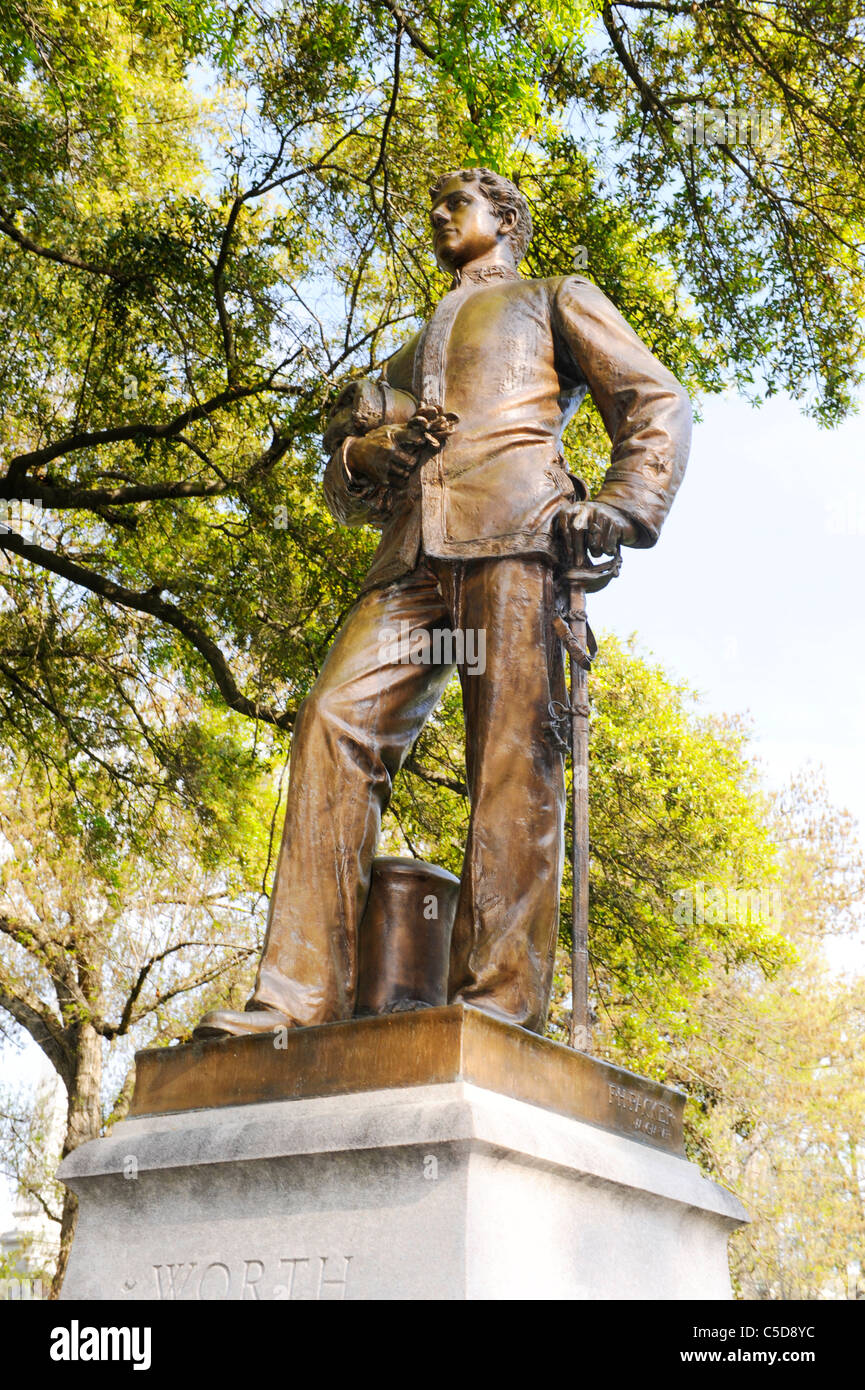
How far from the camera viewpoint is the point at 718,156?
8883 millimetres

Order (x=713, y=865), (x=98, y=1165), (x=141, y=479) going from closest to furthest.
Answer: (x=98, y=1165) < (x=141, y=479) < (x=713, y=865)

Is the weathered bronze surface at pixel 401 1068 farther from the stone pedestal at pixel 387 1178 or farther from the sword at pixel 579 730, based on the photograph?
the sword at pixel 579 730

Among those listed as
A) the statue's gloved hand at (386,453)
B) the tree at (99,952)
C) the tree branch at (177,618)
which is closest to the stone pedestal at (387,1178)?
the statue's gloved hand at (386,453)

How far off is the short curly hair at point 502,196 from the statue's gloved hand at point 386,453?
929mm

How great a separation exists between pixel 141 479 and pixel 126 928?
817cm

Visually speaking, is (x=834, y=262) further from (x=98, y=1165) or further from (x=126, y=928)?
(x=126, y=928)

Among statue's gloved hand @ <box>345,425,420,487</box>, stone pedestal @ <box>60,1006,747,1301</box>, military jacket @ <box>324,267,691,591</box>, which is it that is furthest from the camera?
statue's gloved hand @ <box>345,425,420,487</box>

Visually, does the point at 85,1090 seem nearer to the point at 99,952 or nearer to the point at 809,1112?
the point at 99,952

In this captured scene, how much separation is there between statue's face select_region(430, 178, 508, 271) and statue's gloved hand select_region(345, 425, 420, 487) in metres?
0.77

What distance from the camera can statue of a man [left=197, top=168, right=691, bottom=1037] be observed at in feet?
13.1

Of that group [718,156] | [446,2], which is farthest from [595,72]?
[446,2]

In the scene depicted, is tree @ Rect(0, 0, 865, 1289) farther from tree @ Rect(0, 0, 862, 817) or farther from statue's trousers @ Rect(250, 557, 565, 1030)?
statue's trousers @ Rect(250, 557, 565, 1030)

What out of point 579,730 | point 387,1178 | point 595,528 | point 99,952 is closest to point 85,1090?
point 99,952

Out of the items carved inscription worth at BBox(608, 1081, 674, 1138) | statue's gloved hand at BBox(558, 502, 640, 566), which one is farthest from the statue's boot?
statue's gloved hand at BBox(558, 502, 640, 566)
